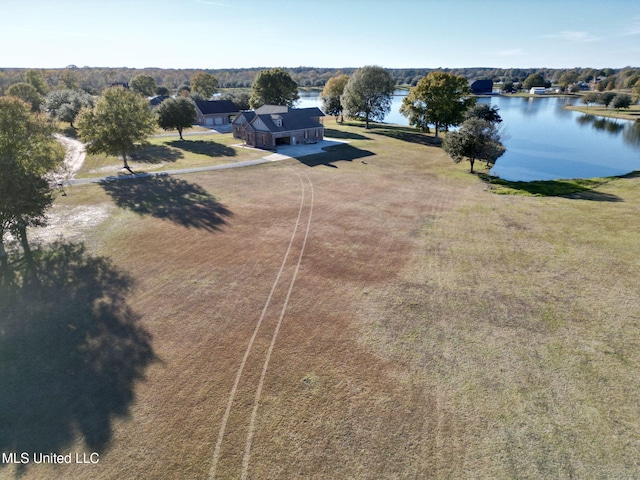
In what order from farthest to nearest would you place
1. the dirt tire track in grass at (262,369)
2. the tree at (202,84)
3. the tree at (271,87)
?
the tree at (202,84), the tree at (271,87), the dirt tire track in grass at (262,369)

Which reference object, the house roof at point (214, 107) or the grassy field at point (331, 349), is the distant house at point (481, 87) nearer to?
the house roof at point (214, 107)

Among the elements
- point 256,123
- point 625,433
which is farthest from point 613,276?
point 256,123

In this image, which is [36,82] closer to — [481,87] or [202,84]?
[202,84]

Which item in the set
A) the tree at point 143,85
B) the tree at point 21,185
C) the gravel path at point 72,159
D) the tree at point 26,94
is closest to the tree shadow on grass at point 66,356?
the tree at point 21,185

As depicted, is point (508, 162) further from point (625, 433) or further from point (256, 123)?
point (625, 433)

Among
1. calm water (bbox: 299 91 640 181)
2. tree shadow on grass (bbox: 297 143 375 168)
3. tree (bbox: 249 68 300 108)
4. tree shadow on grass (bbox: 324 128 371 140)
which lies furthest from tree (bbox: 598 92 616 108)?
tree shadow on grass (bbox: 297 143 375 168)

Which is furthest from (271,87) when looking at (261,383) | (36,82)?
(261,383)
